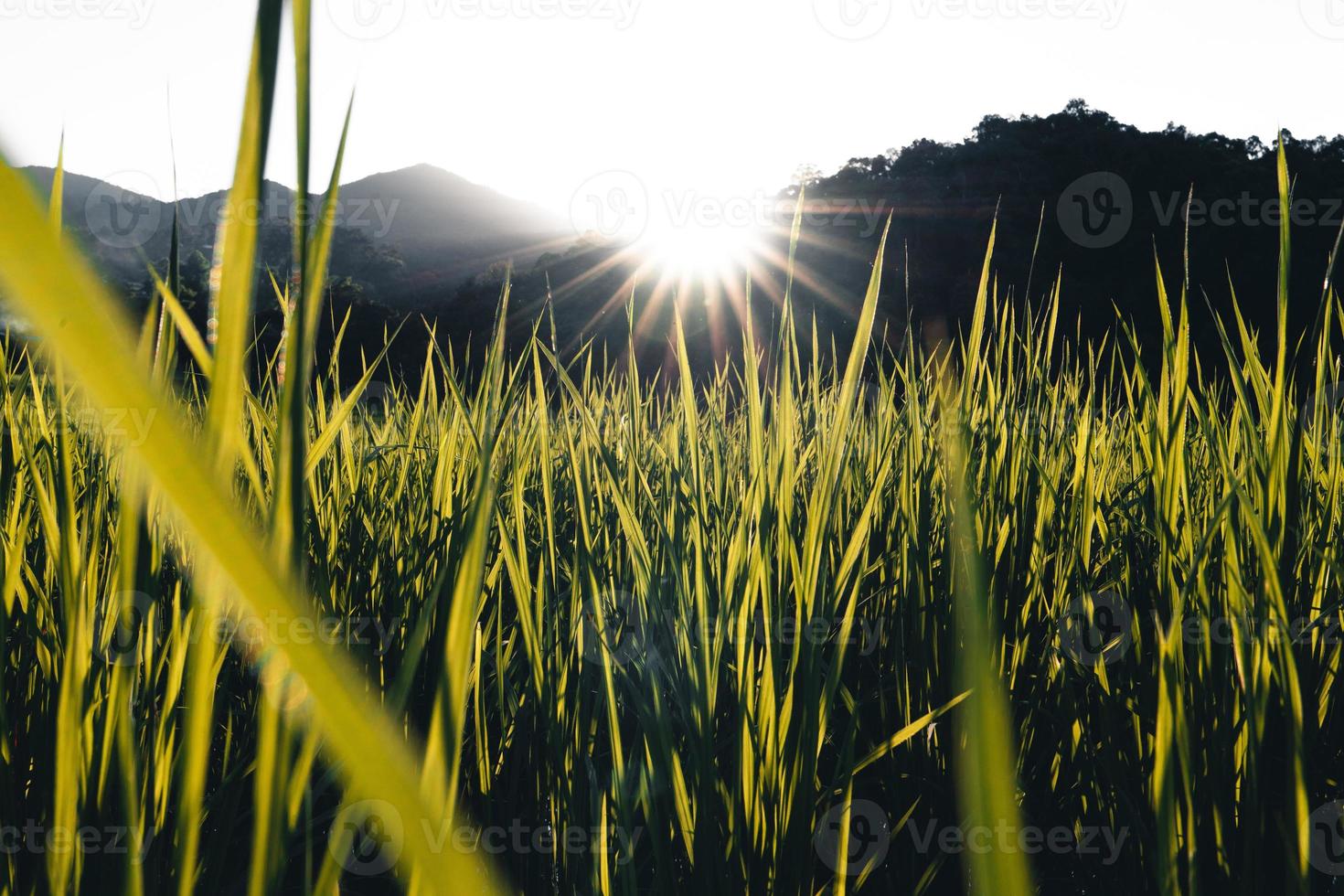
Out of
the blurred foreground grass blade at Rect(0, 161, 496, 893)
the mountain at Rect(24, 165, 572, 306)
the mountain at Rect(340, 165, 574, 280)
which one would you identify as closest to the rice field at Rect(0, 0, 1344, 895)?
the blurred foreground grass blade at Rect(0, 161, 496, 893)

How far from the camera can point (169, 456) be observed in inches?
4.9
